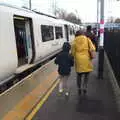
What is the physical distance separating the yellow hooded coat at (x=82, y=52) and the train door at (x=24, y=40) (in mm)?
4166

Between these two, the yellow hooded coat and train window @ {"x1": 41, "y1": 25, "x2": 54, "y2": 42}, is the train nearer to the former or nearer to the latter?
train window @ {"x1": 41, "y1": 25, "x2": 54, "y2": 42}

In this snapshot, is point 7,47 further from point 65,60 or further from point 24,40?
point 24,40

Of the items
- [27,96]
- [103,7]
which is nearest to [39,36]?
[103,7]

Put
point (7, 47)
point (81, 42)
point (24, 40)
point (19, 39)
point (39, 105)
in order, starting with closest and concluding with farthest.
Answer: point (39, 105) → point (81, 42) → point (7, 47) → point (19, 39) → point (24, 40)

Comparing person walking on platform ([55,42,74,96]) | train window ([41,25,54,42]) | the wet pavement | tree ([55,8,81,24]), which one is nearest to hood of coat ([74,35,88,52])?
person walking on platform ([55,42,74,96])

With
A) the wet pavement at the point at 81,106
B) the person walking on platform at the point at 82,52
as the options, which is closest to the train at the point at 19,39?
the wet pavement at the point at 81,106

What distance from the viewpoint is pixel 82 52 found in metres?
10.9

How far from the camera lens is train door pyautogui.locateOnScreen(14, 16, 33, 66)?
49.1ft

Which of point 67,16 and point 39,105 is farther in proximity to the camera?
point 67,16

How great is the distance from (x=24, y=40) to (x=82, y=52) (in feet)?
16.9

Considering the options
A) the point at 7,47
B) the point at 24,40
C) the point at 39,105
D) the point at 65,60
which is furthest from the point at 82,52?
the point at 24,40

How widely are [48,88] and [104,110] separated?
3.45 metres

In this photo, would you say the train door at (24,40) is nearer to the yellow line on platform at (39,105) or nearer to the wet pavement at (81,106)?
the yellow line on platform at (39,105)

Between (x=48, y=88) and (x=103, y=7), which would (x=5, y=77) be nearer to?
(x=48, y=88)
